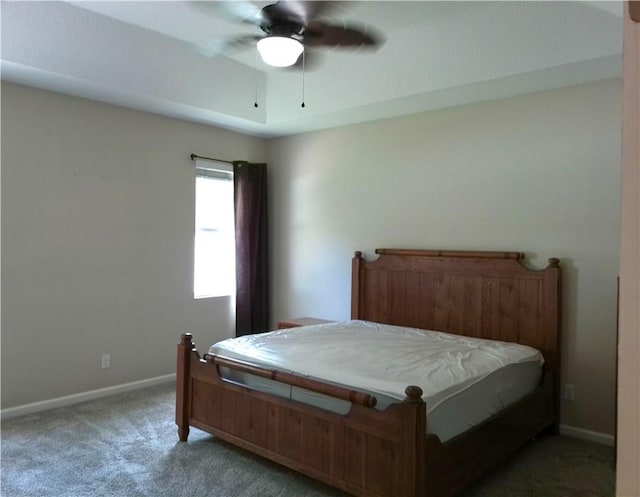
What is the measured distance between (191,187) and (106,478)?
2749mm

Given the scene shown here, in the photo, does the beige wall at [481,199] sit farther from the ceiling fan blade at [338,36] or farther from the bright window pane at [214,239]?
the ceiling fan blade at [338,36]

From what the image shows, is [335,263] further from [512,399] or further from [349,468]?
[349,468]

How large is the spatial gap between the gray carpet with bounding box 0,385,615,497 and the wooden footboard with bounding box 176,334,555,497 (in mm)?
134

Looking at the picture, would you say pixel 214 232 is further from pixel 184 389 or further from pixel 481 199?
pixel 481 199

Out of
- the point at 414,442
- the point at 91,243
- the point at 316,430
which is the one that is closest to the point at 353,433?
the point at 316,430

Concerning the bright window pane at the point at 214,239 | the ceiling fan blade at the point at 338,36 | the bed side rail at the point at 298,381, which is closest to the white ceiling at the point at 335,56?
the ceiling fan blade at the point at 338,36

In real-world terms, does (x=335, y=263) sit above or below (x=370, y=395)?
above

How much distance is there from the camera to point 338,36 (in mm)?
2686

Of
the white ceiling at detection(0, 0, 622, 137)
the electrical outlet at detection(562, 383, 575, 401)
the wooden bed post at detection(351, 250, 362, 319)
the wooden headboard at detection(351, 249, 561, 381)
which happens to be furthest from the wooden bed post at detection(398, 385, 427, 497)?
the wooden bed post at detection(351, 250, 362, 319)

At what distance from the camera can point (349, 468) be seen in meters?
2.42

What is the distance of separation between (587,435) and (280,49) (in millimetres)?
3171

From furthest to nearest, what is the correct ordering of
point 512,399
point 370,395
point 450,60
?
point 450,60 → point 512,399 → point 370,395

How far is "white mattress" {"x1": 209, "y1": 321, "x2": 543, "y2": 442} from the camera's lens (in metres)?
2.43

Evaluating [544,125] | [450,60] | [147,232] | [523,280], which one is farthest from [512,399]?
[147,232]
